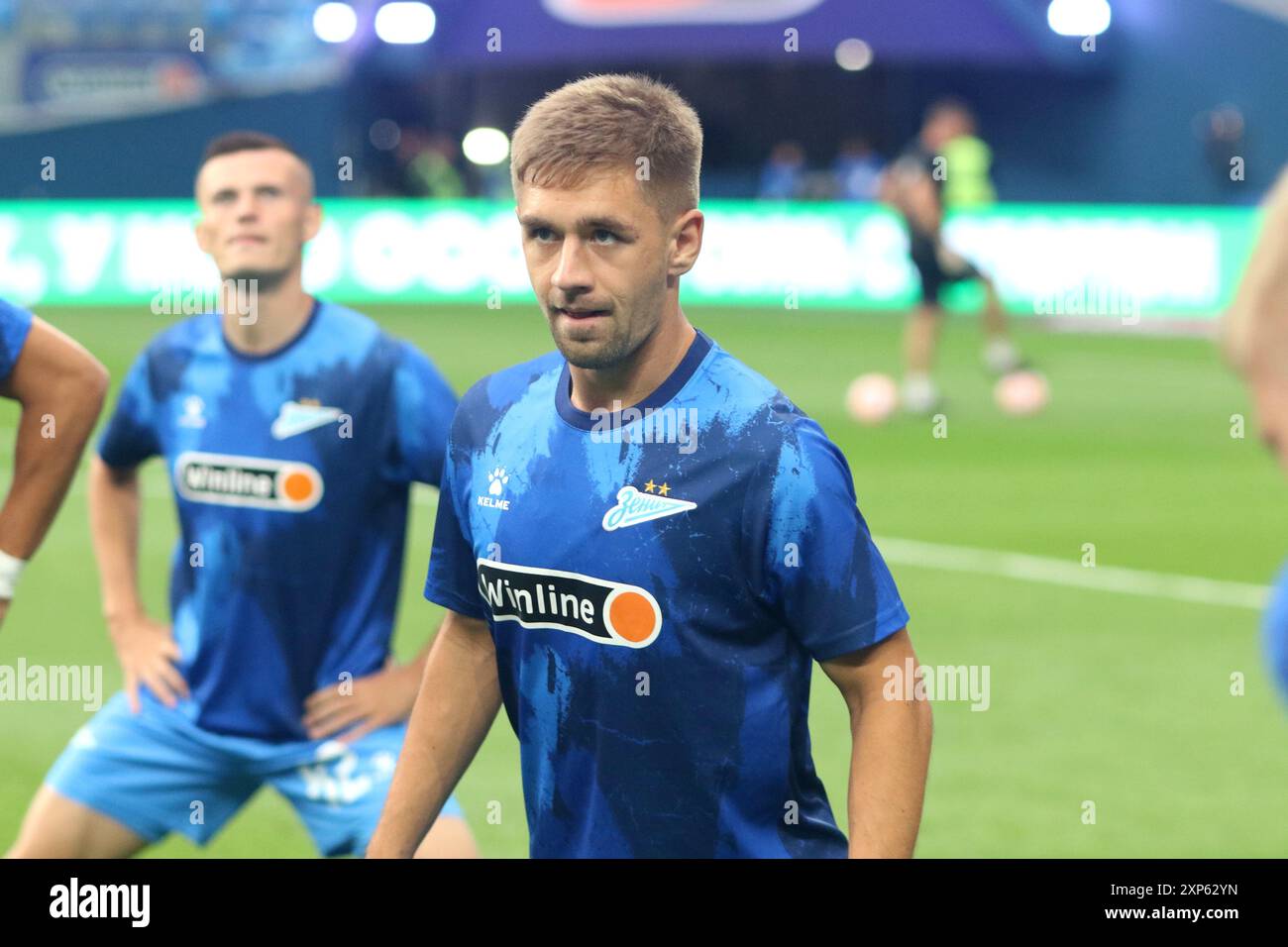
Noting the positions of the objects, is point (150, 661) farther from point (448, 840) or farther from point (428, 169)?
point (428, 169)

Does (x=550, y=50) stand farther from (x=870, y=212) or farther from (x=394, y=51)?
(x=870, y=212)

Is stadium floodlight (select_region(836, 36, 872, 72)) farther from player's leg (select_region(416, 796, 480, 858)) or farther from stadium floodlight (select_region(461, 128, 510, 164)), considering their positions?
player's leg (select_region(416, 796, 480, 858))

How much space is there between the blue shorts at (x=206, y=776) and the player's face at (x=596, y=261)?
2.24 metres

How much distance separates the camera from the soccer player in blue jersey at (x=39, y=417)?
16.3 ft

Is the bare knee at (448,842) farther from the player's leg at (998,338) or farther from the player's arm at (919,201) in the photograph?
the player's leg at (998,338)

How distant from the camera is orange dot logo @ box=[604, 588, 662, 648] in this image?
4.01 meters

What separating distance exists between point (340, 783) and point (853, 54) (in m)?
35.5

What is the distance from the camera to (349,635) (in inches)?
234

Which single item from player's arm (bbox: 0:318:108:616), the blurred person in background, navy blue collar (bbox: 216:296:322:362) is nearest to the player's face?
player's arm (bbox: 0:318:108:616)

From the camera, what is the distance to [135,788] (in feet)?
19.3

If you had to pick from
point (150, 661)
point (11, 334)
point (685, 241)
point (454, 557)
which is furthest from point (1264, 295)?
point (150, 661)

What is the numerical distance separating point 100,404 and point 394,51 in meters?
36.4

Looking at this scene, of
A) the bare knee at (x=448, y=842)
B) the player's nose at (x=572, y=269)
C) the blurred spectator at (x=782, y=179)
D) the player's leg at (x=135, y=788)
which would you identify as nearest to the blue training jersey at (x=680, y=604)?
the player's nose at (x=572, y=269)
